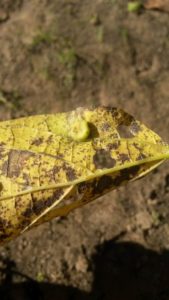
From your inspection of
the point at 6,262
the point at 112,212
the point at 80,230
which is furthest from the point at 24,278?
the point at 112,212

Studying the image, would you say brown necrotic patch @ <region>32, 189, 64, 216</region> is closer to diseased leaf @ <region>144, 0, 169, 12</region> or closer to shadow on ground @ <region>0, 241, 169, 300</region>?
shadow on ground @ <region>0, 241, 169, 300</region>

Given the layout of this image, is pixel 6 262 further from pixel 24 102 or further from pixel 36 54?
pixel 36 54

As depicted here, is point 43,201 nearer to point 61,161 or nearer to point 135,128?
point 61,161

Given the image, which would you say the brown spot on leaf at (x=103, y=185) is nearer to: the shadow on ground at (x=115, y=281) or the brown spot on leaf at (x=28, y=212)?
the brown spot on leaf at (x=28, y=212)

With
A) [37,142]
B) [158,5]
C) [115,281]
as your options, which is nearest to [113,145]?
[37,142]

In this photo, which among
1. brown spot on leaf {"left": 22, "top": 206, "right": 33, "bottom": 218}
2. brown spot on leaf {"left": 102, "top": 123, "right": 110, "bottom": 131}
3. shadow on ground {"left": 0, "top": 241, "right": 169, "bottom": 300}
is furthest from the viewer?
shadow on ground {"left": 0, "top": 241, "right": 169, "bottom": 300}

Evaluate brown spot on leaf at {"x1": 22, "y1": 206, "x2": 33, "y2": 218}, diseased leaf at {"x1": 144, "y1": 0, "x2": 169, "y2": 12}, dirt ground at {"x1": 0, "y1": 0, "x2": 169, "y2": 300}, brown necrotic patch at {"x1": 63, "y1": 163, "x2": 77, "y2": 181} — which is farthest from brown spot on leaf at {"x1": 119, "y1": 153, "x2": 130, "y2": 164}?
diseased leaf at {"x1": 144, "y1": 0, "x2": 169, "y2": 12}

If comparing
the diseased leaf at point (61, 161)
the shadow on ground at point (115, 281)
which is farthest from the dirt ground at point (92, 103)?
the diseased leaf at point (61, 161)
